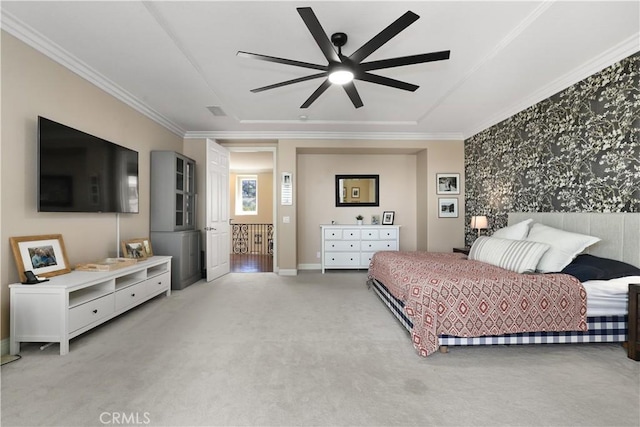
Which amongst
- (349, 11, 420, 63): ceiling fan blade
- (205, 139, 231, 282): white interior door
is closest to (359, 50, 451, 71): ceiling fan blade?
(349, 11, 420, 63): ceiling fan blade

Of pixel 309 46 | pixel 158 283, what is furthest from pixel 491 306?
pixel 158 283

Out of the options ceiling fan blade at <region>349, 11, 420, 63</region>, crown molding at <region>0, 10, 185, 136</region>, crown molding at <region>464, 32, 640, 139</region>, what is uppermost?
crown molding at <region>0, 10, 185, 136</region>

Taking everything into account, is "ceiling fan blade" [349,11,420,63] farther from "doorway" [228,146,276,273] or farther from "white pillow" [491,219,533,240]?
"doorway" [228,146,276,273]

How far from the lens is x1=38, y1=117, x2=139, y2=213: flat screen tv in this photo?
8.54ft

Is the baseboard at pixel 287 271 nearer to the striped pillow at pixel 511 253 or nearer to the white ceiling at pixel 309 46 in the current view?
the white ceiling at pixel 309 46

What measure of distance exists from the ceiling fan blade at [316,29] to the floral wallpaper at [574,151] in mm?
2673

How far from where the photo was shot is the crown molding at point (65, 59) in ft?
7.76

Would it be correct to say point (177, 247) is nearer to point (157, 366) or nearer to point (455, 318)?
point (157, 366)

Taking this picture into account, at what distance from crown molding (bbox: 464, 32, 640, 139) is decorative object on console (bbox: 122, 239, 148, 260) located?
536cm

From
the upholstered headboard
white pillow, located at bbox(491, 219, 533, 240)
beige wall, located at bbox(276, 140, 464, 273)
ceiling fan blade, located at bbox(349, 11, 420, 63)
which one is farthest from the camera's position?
beige wall, located at bbox(276, 140, 464, 273)

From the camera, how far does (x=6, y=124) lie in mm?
2340

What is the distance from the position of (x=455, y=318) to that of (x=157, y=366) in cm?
221

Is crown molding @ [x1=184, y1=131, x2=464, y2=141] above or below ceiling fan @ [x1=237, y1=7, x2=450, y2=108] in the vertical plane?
above

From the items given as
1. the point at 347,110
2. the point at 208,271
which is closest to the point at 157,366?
the point at 208,271
